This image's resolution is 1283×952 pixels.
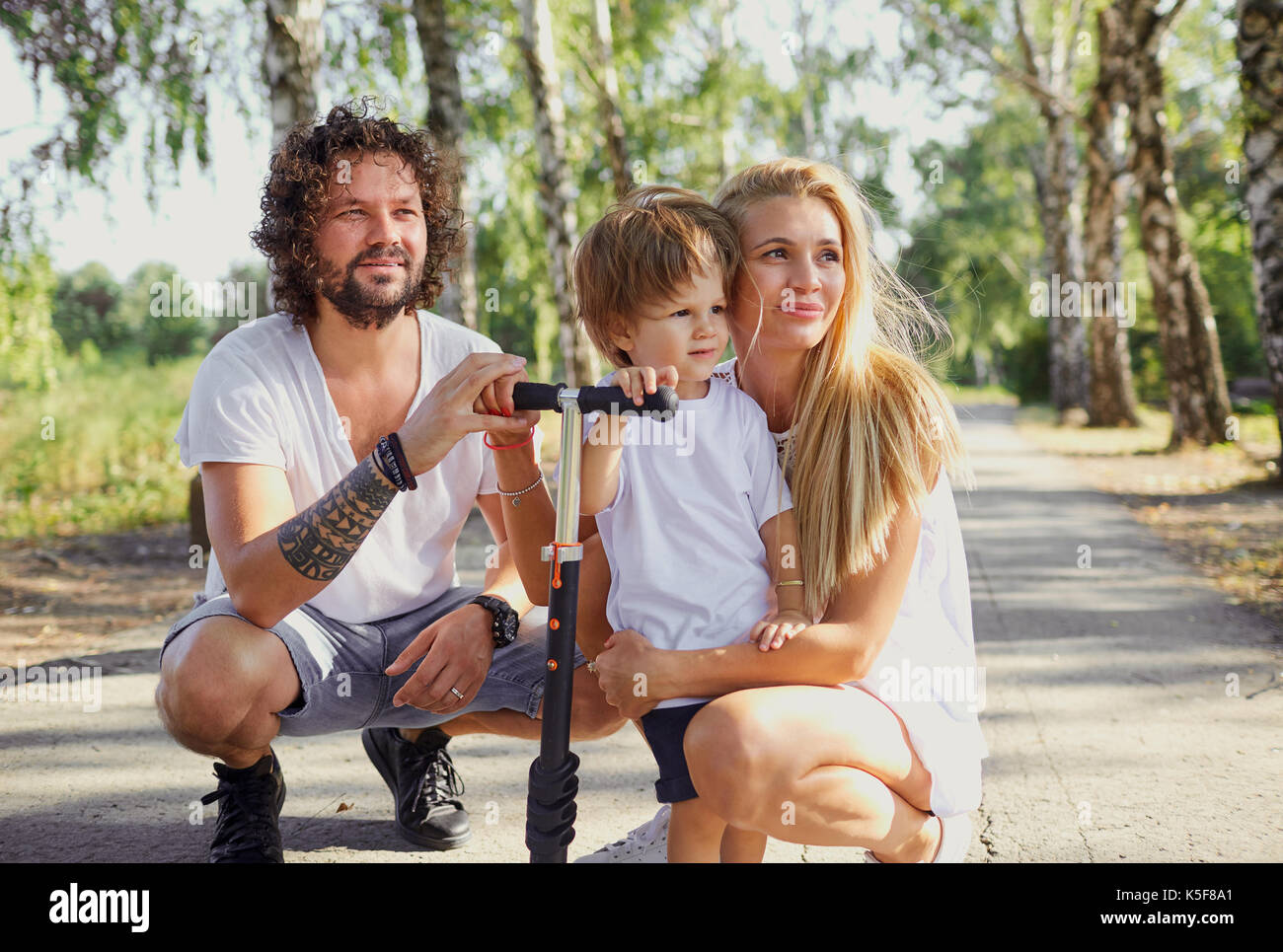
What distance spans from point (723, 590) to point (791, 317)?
604 millimetres

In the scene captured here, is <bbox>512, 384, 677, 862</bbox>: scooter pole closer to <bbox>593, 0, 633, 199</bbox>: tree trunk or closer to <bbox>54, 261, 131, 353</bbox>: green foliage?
<bbox>593, 0, 633, 199</bbox>: tree trunk

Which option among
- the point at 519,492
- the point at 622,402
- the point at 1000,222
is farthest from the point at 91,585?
the point at 1000,222

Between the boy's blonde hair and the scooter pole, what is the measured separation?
0.34 m

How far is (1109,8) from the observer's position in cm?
1280

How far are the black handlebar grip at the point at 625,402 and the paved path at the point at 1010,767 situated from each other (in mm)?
696

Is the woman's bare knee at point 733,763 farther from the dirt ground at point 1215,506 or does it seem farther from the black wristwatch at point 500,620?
the dirt ground at point 1215,506

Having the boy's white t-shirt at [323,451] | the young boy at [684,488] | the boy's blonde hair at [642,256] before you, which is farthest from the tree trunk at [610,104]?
the young boy at [684,488]

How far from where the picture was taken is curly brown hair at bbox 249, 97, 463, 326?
2.81 metres

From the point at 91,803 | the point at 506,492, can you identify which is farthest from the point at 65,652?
the point at 506,492

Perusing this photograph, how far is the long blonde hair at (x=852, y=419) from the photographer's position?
2.23 meters

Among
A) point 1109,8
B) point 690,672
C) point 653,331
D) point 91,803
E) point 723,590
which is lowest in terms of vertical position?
point 91,803

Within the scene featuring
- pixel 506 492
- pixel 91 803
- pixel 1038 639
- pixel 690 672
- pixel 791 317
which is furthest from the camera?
pixel 1038 639

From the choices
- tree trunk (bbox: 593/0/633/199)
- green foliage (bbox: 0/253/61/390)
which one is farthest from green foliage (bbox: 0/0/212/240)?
tree trunk (bbox: 593/0/633/199)
